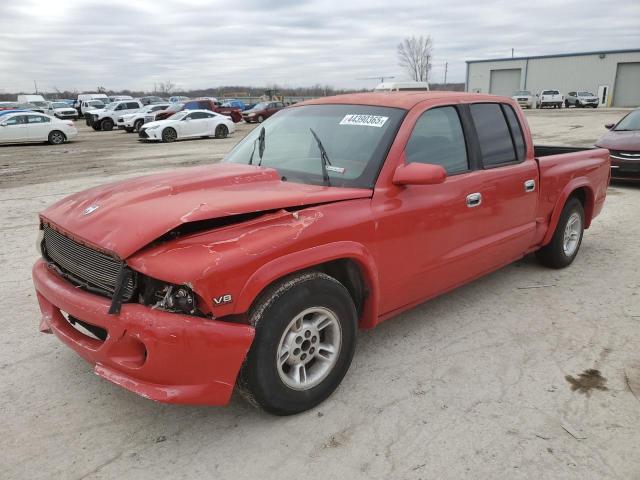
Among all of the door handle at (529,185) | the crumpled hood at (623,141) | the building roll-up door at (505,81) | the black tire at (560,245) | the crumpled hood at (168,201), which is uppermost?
the building roll-up door at (505,81)

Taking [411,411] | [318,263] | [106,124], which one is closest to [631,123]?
[411,411]

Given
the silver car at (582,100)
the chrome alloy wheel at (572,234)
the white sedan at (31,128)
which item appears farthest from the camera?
the silver car at (582,100)

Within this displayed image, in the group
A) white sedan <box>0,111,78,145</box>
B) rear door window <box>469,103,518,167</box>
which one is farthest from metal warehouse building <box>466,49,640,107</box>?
rear door window <box>469,103,518,167</box>

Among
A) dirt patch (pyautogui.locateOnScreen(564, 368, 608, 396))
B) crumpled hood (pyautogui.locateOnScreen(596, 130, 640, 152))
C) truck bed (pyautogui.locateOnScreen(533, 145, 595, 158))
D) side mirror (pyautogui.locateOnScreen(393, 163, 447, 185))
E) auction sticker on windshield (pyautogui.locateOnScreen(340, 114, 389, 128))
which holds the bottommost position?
dirt patch (pyautogui.locateOnScreen(564, 368, 608, 396))

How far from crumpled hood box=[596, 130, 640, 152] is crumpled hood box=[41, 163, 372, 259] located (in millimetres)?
8190

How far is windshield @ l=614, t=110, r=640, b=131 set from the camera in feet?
33.2

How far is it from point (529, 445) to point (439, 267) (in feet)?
4.44

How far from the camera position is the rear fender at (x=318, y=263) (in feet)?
8.21

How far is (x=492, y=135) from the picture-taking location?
4230mm

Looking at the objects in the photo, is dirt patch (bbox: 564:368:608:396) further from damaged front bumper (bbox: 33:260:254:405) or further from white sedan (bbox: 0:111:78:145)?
white sedan (bbox: 0:111:78:145)

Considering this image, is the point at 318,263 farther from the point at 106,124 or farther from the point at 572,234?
the point at 106,124

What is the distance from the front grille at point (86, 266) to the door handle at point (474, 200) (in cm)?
243

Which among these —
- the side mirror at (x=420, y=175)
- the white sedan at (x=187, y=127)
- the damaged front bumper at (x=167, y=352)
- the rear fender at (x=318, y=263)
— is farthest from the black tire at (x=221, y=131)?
the damaged front bumper at (x=167, y=352)

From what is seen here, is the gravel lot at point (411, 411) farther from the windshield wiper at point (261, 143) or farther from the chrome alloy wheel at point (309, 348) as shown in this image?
the windshield wiper at point (261, 143)
